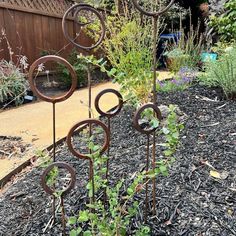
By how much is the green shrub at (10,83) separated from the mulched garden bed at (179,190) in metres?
2.35

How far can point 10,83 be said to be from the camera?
476 centimetres

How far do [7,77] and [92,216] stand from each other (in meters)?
3.95

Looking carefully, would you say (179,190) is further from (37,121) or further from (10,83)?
(10,83)

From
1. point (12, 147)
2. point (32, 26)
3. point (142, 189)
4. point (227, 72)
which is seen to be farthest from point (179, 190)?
point (32, 26)

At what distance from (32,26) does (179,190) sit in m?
5.11

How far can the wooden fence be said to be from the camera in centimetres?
539

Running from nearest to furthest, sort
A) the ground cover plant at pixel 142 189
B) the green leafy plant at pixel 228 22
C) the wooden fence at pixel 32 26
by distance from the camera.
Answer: the ground cover plant at pixel 142 189 < the wooden fence at pixel 32 26 < the green leafy plant at pixel 228 22

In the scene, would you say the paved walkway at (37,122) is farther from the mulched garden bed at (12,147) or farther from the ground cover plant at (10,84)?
the ground cover plant at (10,84)

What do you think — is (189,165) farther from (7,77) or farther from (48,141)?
(7,77)

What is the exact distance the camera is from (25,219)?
1.66m

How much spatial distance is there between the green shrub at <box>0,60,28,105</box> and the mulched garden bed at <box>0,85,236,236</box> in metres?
2.35

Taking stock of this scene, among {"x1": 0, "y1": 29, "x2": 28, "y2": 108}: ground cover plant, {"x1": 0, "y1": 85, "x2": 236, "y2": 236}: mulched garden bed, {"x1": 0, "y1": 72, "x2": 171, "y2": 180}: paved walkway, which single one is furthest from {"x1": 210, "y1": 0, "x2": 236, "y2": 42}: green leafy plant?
{"x1": 0, "y1": 85, "x2": 236, "y2": 236}: mulched garden bed

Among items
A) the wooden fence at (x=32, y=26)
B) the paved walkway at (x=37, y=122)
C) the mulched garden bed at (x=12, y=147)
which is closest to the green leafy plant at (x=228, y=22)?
the wooden fence at (x=32, y=26)

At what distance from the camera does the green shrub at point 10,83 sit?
4.67 meters
